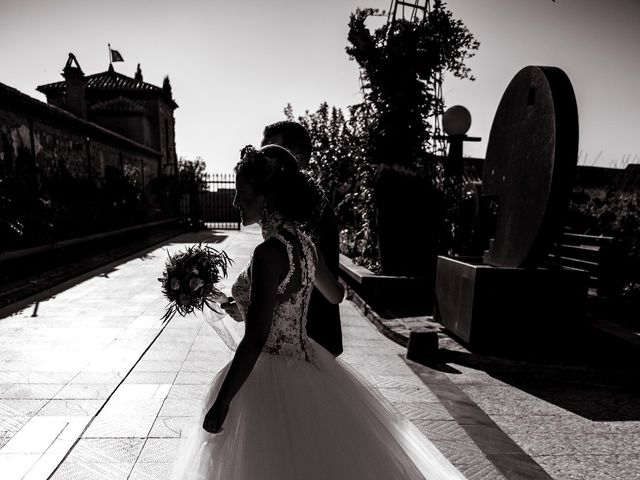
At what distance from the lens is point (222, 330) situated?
2.29 m

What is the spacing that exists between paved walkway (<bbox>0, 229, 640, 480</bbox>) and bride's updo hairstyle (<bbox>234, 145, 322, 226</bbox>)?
2048mm

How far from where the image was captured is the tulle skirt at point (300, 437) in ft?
5.02

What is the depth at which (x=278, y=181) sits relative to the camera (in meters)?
1.66

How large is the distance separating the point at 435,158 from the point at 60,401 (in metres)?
6.79

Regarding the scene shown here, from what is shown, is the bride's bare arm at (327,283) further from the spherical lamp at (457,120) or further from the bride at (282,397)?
the spherical lamp at (457,120)

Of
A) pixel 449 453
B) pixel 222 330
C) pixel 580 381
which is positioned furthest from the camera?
pixel 580 381

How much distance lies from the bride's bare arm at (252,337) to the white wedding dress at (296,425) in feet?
0.46

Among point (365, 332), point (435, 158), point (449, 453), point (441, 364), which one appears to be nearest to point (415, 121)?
point (435, 158)

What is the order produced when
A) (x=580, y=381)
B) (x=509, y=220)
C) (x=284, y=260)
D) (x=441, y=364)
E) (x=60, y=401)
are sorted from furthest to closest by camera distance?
1. (x=509, y=220)
2. (x=441, y=364)
3. (x=580, y=381)
4. (x=60, y=401)
5. (x=284, y=260)

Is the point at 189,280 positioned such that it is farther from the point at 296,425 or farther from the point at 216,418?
the point at 296,425

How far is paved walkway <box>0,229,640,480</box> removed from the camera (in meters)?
2.84

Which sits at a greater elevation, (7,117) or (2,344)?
(7,117)

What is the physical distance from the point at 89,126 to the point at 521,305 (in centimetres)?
1513

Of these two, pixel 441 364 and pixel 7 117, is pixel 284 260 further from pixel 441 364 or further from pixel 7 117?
pixel 7 117
